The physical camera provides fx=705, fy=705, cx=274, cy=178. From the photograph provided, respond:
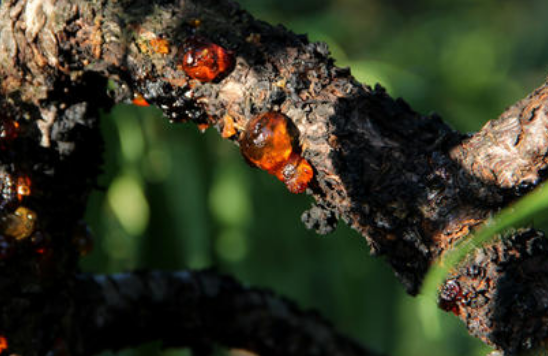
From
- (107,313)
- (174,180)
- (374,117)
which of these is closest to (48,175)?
(107,313)

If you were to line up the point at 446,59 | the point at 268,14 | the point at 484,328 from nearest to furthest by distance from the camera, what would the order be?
the point at 484,328, the point at 268,14, the point at 446,59

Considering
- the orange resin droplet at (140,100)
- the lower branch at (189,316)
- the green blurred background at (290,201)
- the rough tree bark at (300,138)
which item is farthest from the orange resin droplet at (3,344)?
the green blurred background at (290,201)

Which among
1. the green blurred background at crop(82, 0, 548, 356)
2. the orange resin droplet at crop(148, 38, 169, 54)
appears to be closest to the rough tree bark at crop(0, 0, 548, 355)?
the orange resin droplet at crop(148, 38, 169, 54)

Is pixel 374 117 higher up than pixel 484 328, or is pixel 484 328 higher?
pixel 374 117

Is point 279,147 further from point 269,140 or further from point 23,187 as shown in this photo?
point 23,187

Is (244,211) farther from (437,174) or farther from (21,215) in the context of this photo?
(437,174)

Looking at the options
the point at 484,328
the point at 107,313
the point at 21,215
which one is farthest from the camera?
the point at 107,313

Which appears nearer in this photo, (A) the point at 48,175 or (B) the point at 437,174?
(B) the point at 437,174

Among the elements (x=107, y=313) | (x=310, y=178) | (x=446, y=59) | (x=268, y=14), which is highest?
(x=446, y=59)
